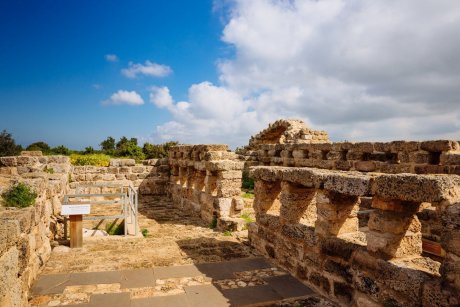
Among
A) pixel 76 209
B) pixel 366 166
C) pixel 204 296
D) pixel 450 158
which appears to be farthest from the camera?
pixel 366 166

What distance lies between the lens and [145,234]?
7.28m

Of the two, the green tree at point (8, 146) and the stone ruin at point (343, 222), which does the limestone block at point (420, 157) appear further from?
the green tree at point (8, 146)

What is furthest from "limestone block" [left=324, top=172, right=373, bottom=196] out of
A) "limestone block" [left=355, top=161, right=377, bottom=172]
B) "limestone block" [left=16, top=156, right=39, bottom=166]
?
"limestone block" [left=16, top=156, right=39, bottom=166]

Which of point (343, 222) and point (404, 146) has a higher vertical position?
point (404, 146)

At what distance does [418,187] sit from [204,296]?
272 cm

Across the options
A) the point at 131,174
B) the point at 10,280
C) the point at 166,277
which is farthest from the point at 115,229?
the point at 131,174

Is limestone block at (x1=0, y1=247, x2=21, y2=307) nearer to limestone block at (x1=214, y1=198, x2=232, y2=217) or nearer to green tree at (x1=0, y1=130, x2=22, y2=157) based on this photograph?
limestone block at (x1=214, y1=198, x2=232, y2=217)

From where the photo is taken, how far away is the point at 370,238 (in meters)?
3.54

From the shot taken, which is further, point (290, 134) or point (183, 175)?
point (290, 134)

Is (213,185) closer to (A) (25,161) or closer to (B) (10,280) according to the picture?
(B) (10,280)

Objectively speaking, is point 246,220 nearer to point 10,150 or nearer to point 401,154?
point 401,154

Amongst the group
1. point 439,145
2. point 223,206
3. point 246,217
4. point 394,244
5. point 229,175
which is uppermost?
point 439,145

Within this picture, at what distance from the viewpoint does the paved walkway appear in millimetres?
4074

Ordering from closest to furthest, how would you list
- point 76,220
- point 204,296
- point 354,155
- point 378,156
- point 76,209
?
point 204,296
point 76,209
point 76,220
point 378,156
point 354,155
